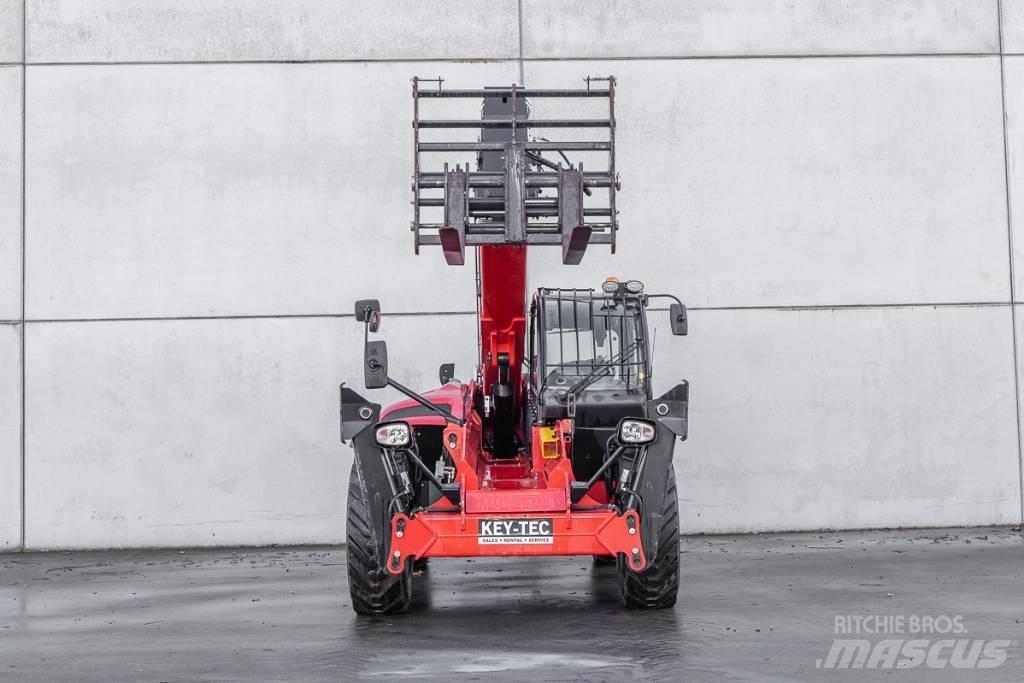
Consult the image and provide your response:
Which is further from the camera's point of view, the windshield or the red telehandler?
the windshield

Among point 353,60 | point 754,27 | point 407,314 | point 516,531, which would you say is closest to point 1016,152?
point 754,27

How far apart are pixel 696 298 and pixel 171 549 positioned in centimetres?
683

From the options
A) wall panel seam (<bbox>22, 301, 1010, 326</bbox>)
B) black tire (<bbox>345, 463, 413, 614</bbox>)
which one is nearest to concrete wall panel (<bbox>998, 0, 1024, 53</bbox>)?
wall panel seam (<bbox>22, 301, 1010, 326</bbox>)

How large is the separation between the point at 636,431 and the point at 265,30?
8.84m

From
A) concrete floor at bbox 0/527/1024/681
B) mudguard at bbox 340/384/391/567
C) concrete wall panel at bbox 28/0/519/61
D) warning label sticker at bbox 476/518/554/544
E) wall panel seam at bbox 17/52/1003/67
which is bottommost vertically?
concrete floor at bbox 0/527/1024/681

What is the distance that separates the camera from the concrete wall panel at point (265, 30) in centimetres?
1608

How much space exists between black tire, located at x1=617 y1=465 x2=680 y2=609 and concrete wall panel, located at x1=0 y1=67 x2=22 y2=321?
9164 mm

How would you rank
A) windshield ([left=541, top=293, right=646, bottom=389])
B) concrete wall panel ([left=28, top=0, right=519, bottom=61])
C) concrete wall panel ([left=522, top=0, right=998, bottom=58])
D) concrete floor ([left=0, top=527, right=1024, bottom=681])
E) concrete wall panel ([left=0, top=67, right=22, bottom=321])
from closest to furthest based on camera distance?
concrete floor ([left=0, top=527, right=1024, bottom=681]), windshield ([left=541, top=293, right=646, bottom=389]), concrete wall panel ([left=0, top=67, right=22, bottom=321]), concrete wall panel ([left=28, top=0, right=519, bottom=61]), concrete wall panel ([left=522, top=0, right=998, bottom=58])

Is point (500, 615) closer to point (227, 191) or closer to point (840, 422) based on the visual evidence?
point (840, 422)

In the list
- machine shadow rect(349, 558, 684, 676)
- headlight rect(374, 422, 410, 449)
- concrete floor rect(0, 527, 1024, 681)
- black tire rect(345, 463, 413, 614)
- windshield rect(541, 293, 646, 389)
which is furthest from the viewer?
windshield rect(541, 293, 646, 389)

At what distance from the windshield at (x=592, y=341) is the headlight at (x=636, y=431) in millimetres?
1562

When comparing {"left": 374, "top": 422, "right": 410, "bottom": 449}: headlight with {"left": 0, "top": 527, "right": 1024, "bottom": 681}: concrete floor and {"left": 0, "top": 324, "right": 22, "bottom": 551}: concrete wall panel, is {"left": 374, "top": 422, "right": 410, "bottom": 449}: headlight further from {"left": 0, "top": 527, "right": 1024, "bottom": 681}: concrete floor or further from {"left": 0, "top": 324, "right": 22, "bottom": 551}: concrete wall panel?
{"left": 0, "top": 324, "right": 22, "bottom": 551}: concrete wall panel

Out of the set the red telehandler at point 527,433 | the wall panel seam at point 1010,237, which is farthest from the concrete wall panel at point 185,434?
the wall panel seam at point 1010,237

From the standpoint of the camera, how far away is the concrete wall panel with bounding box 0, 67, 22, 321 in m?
15.8
